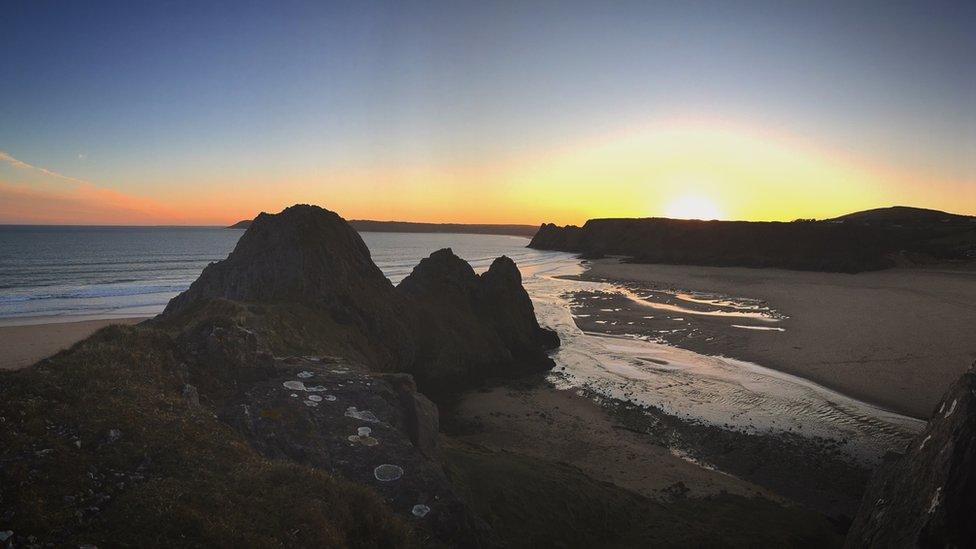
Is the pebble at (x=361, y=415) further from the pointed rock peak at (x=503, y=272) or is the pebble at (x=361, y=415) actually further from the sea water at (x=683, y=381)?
the pointed rock peak at (x=503, y=272)

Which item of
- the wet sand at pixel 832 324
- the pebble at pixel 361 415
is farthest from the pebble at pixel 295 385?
the wet sand at pixel 832 324

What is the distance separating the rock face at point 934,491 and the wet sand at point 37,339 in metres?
29.4

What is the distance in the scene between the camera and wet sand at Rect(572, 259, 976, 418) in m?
21.8

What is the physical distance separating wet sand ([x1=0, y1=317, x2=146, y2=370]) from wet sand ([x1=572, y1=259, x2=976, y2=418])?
3101 cm

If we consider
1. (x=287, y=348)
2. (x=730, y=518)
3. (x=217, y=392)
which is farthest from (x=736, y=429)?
(x=217, y=392)

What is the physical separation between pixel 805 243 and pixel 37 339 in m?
97.7

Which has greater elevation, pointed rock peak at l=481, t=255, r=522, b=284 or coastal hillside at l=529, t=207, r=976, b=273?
coastal hillside at l=529, t=207, r=976, b=273

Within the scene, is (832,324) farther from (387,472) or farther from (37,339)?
(37,339)

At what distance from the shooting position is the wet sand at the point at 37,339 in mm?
23578

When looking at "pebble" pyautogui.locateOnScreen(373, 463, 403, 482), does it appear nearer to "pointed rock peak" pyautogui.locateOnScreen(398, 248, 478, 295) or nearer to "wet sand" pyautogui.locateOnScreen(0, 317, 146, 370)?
"pointed rock peak" pyautogui.locateOnScreen(398, 248, 478, 295)

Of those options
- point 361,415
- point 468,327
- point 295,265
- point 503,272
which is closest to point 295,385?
point 361,415

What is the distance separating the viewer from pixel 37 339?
91.5ft

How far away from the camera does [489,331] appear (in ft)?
81.6

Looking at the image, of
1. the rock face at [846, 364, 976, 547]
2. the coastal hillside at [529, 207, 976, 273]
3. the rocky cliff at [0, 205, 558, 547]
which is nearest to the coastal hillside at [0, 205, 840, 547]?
the rocky cliff at [0, 205, 558, 547]
